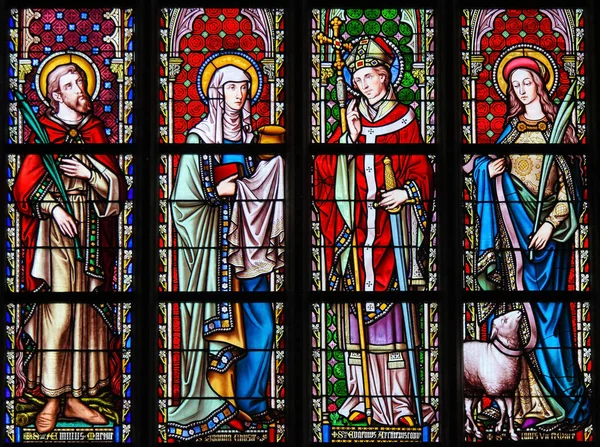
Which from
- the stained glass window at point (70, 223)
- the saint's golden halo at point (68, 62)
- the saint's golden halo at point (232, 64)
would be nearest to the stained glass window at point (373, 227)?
the saint's golden halo at point (232, 64)

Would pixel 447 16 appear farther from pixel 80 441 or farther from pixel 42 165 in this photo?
pixel 80 441

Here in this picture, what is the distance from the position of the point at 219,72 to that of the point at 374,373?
8.59 feet

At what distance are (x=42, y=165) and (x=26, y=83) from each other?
2.17ft

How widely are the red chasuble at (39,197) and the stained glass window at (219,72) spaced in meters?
0.51

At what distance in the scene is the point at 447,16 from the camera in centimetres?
916

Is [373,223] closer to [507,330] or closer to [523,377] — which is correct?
[507,330]

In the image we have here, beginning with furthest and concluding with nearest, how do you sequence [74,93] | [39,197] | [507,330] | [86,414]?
[74,93], [39,197], [507,330], [86,414]

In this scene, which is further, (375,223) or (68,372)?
(375,223)

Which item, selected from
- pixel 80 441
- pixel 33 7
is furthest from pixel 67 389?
pixel 33 7

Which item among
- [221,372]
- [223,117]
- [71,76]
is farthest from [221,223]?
[71,76]

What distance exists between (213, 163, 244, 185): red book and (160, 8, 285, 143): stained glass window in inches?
7.9

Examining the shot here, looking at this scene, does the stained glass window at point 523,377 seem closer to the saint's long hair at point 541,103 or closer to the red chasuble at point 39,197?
the saint's long hair at point 541,103

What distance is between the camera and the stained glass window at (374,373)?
8859 millimetres

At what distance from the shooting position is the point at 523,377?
8891 millimetres
